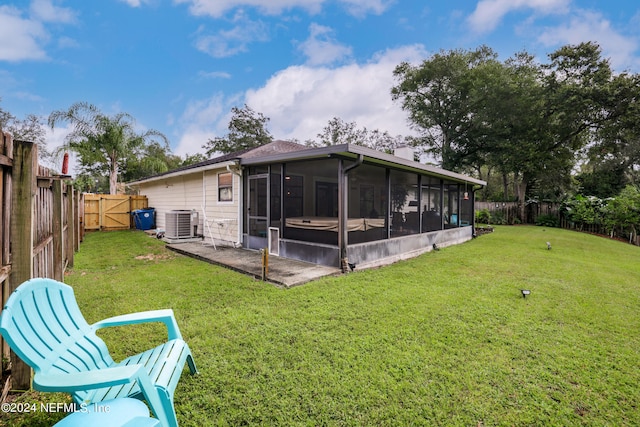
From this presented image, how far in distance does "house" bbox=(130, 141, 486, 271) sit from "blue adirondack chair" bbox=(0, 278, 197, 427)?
4075 millimetres

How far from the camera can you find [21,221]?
1943mm

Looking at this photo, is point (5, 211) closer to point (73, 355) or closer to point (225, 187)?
point (73, 355)

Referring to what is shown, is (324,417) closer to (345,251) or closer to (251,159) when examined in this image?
(345,251)

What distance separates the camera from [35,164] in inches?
80.8

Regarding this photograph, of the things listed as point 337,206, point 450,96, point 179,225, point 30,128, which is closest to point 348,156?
point 337,206

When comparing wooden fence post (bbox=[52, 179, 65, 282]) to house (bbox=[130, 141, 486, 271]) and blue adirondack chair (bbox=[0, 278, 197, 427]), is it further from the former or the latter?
house (bbox=[130, 141, 486, 271])

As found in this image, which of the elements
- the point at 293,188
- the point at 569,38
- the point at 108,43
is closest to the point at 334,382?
the point at 293,188

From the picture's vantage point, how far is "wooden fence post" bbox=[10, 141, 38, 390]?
75.7 inches

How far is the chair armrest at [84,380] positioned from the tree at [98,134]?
16.4 meters

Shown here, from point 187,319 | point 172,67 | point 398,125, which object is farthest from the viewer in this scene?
point 398,125

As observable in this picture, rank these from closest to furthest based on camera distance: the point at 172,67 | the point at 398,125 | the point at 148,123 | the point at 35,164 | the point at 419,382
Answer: the point at 35,164 < the point at 419,382 < the point at 172,67 < the point at 148,123 < the point at 398,125

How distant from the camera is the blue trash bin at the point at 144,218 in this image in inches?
495

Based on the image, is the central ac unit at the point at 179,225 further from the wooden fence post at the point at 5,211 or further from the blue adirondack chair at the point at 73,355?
the blue adirondack chair at the point at 73,355

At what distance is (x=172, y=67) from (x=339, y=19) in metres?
7.94
